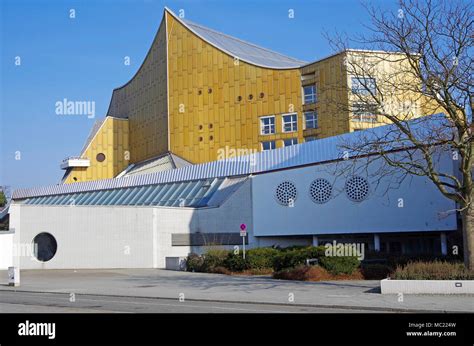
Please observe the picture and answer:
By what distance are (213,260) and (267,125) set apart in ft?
89.6

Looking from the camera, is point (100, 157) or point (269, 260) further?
point (100, 157)

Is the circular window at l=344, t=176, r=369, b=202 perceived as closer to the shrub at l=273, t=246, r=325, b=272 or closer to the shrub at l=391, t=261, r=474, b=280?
the shrub at l=273, t=246, r=325, b=272

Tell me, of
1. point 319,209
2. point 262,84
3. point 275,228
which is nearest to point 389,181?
point 319,209

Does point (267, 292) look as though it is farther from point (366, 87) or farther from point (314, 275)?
point (366, 87)

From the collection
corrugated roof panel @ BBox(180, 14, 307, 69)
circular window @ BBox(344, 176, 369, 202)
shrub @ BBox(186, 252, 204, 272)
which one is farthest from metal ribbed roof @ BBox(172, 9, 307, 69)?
shrub @ BBox(186, 252, 204, 272)

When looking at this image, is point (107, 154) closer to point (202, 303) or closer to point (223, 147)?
point (223, 147)

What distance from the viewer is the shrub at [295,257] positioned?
89.6 feet

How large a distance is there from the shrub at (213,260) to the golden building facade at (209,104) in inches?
778

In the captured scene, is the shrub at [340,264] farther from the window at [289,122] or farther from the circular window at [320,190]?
the window at [289,122]

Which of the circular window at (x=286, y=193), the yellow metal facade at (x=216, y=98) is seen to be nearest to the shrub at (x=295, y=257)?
the circular window at (x=286, y=193)

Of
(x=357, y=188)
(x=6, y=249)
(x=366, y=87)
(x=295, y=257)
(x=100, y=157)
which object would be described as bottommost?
(x=295, y=257)

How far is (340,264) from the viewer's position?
1013 inches

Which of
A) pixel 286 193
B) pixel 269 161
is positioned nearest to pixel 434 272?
pixel 286 193
